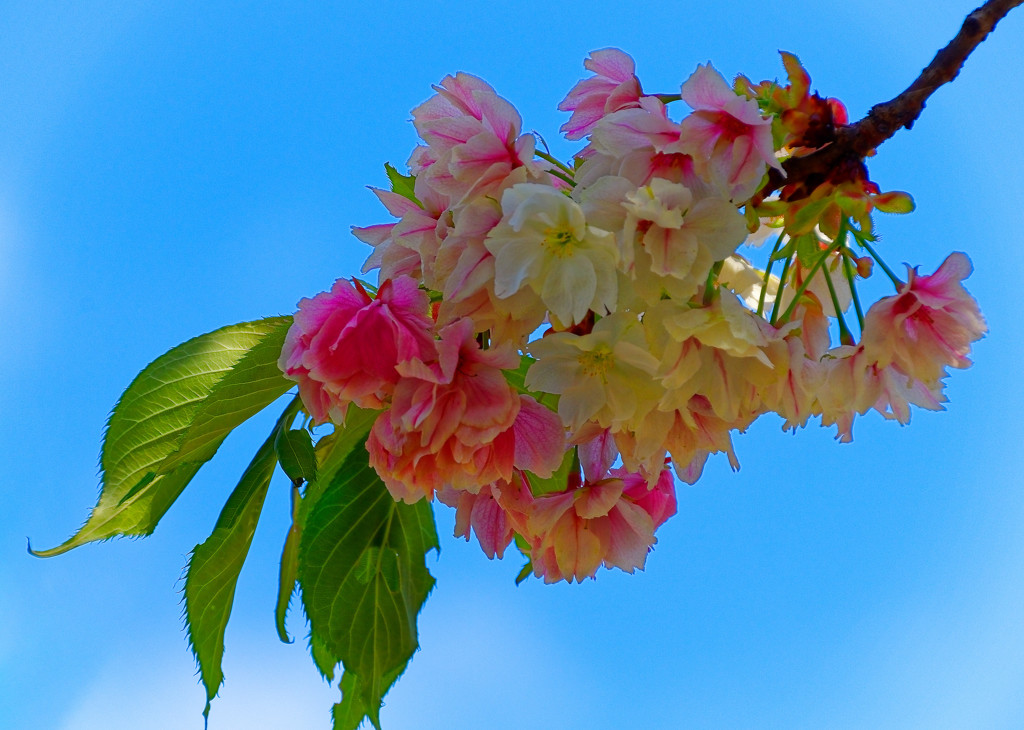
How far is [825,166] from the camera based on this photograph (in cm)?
115

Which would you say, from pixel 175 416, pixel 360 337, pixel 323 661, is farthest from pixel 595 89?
pixel 323 661

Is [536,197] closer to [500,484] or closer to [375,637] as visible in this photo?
[500,484]

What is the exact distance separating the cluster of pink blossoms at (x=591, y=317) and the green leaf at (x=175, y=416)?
0.56ft

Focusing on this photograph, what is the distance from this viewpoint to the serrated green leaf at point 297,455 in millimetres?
1259

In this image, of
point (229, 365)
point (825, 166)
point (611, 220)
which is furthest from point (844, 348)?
point (229, 365)

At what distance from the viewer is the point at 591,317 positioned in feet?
3.62

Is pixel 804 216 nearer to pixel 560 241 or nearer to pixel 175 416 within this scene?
pixel 560 241

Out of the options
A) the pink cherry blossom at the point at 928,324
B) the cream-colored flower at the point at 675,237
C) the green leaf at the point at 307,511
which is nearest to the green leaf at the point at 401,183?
the green leaf at the point at 307,511

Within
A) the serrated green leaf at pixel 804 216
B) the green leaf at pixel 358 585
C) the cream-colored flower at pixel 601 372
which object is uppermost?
the serrated green leaf at pixel 804 216

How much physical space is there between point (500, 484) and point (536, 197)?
402 mm

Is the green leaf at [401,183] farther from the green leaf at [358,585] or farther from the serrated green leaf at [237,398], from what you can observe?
the green leaf at [358,585]

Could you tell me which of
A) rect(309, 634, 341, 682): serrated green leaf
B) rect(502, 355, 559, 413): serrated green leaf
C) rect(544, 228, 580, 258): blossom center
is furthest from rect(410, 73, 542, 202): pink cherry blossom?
rect(309, 634, 341, 682): serrated green leaf

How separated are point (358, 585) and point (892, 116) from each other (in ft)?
2.93

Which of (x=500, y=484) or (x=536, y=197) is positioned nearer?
(x=536, y=197)
